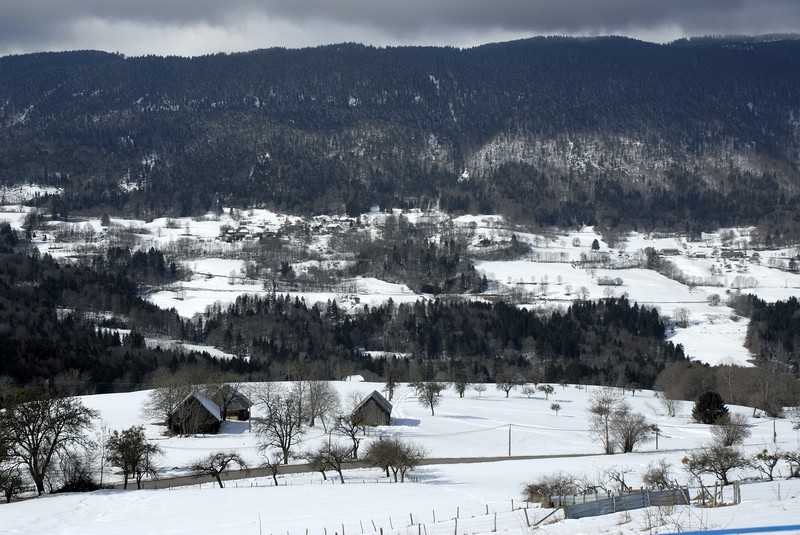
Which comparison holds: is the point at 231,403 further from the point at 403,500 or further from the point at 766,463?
the point at 766,463

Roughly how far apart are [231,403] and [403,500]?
46933 mm

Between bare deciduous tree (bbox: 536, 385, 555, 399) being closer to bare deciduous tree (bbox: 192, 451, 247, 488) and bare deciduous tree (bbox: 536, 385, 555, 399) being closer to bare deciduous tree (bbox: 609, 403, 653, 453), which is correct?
bare deciduous tree (bbox: 609, 403, 653, 453)

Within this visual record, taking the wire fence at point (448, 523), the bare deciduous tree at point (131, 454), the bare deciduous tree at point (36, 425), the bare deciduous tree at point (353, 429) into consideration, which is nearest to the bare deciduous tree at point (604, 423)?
the bare deciduous tree at point (353, 429)

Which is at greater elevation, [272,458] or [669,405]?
[272,458]

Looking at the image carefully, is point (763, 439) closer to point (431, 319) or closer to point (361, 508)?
point (361, 508)

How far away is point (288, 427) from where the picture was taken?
240ft

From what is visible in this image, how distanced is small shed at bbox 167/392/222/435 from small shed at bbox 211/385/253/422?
5.85 m

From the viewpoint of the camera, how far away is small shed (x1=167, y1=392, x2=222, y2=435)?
77.4m

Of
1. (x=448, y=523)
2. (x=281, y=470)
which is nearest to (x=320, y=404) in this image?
(x=281, y=470)

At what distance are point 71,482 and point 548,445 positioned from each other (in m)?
41.9

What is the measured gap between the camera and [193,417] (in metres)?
77.6

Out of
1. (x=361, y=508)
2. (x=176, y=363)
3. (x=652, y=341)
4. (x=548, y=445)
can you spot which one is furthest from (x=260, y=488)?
(x=652, y=341)

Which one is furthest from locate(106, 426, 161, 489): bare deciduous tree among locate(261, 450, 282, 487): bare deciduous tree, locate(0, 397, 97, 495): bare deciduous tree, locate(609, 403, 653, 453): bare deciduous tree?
locate(609, 403, 653, 453): bare deciduous tree

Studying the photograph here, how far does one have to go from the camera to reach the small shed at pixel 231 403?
85562 mm
